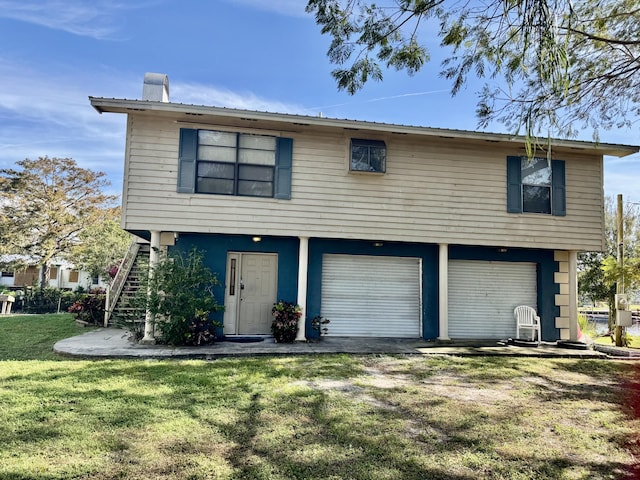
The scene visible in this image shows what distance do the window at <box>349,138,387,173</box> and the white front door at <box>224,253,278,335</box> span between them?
2819mm

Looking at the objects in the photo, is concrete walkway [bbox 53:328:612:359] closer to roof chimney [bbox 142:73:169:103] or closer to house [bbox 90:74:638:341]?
house [bbox 90:74:638:341]

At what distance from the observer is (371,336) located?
942cm

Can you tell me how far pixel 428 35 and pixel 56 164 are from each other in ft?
80.4

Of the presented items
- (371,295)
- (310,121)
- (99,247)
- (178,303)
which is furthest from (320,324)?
(99,247)

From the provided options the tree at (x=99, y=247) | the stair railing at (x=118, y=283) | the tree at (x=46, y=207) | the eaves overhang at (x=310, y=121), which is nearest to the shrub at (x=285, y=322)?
the eaves overhang at (x=310, y=121)

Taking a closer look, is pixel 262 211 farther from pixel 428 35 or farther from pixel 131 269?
pixel 131 269

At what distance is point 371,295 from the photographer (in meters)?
9.52

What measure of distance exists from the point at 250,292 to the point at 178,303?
1.82m

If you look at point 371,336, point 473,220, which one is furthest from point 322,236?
point 473,220

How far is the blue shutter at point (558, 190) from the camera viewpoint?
949 centimetres

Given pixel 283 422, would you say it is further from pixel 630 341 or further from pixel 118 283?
pixel 630 341

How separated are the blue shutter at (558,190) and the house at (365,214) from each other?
0.03 m

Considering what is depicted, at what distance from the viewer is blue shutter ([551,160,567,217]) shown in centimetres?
949

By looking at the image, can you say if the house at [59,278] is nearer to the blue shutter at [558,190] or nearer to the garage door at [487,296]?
the garage door at [487,296]
